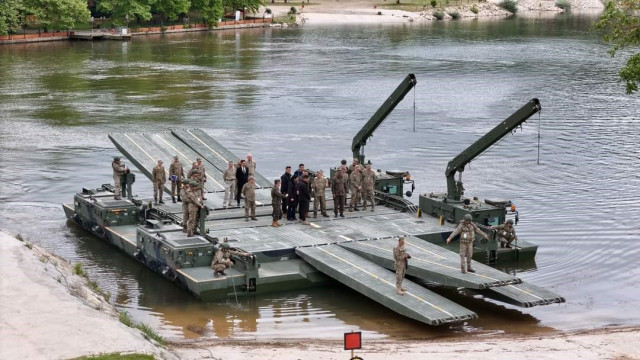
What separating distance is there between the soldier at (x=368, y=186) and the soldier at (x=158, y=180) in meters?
5.45

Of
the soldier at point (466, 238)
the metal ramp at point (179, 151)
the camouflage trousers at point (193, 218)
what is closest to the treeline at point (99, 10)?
the metal ramp at point (179, 151)

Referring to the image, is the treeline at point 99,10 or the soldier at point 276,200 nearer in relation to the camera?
the soldier at point 276,200

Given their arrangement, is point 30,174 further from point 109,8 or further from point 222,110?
point 109,8

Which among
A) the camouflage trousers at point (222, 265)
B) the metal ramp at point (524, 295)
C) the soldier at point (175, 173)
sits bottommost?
the metal ramp at point (524, 295)

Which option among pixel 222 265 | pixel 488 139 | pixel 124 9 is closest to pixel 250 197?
pixel 222 265

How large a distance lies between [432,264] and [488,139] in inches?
190

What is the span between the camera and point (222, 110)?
173ft

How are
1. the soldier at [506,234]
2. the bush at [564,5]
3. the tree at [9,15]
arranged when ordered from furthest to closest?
the bush at [564,5] < the tree at [9,15] < the soldier at [506,234]

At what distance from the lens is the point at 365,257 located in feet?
80.7

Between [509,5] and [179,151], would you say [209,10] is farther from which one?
[179,151]

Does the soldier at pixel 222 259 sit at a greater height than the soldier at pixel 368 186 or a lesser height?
lesser

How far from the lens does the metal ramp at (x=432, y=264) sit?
72.9ft

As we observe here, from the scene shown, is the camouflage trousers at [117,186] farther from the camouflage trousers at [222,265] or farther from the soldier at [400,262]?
the soldier at [400,262]

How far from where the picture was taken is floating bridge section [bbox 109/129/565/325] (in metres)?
21.9
